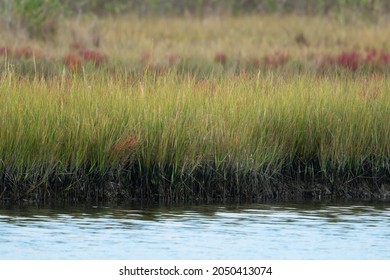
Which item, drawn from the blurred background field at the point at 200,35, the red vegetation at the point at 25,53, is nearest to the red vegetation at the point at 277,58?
the blurred background field at the point at 200,35

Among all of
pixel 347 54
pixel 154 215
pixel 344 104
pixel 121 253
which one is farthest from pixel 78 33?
pixel 121 253

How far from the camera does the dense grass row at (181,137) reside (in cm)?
1049

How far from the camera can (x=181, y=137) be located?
10859mm

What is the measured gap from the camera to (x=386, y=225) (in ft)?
32.4

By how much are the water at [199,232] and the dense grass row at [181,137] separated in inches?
15.8

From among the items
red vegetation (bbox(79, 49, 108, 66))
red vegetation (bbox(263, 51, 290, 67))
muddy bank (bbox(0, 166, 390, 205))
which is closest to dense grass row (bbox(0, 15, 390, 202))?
muddy bank (bbox(0, 166, 390, 205))

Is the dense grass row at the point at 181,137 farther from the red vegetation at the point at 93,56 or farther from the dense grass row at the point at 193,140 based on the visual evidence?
the red vegetation at the point at 93,56

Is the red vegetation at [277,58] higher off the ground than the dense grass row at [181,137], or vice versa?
the red vegetation at [277,58]

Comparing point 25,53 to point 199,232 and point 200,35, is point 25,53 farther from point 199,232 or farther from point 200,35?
point 199,232

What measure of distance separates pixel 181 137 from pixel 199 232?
167cm

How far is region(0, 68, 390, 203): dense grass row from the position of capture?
413 inches

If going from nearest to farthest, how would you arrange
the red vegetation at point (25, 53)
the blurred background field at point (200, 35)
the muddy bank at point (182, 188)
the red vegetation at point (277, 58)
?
the muddy bank at point (182, 188)
the red vegetation at point (25, 53)
the blurred background field at point (200, 35)
the red vegetation at point (277, 58)

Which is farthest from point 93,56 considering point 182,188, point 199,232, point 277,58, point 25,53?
point 199,232

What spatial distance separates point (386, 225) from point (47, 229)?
2937 millimetres
